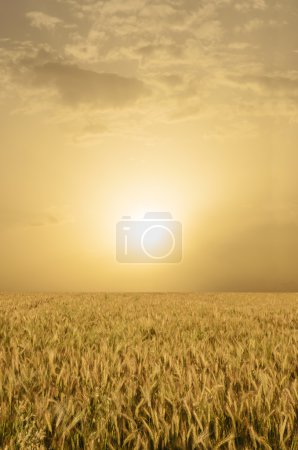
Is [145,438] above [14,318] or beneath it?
beneath

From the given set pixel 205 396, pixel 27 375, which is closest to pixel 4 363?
pixel 27 375

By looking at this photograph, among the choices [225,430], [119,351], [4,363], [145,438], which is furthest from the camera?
[119,351]

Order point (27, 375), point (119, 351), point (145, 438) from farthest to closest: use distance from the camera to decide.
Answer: point (119, 351)
point (27, 375)
point (145, 438)

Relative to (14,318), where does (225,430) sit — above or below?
below

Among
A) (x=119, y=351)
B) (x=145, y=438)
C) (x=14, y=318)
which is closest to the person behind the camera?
(x=145, y=438)

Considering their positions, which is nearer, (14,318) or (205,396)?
(205,396)

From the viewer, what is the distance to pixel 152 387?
3.31 m

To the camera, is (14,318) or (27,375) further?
(14,318)

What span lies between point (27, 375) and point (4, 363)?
77 centimetres

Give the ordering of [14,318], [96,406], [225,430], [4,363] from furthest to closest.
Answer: [14,318] < [4,363] < [96,406] < [225,430]

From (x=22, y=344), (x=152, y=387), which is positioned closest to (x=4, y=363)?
(x=22, y=344)

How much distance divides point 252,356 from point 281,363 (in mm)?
262

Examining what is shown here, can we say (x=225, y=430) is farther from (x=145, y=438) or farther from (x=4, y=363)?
(x=4, y=363)

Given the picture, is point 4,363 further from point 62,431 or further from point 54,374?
point 62,431
